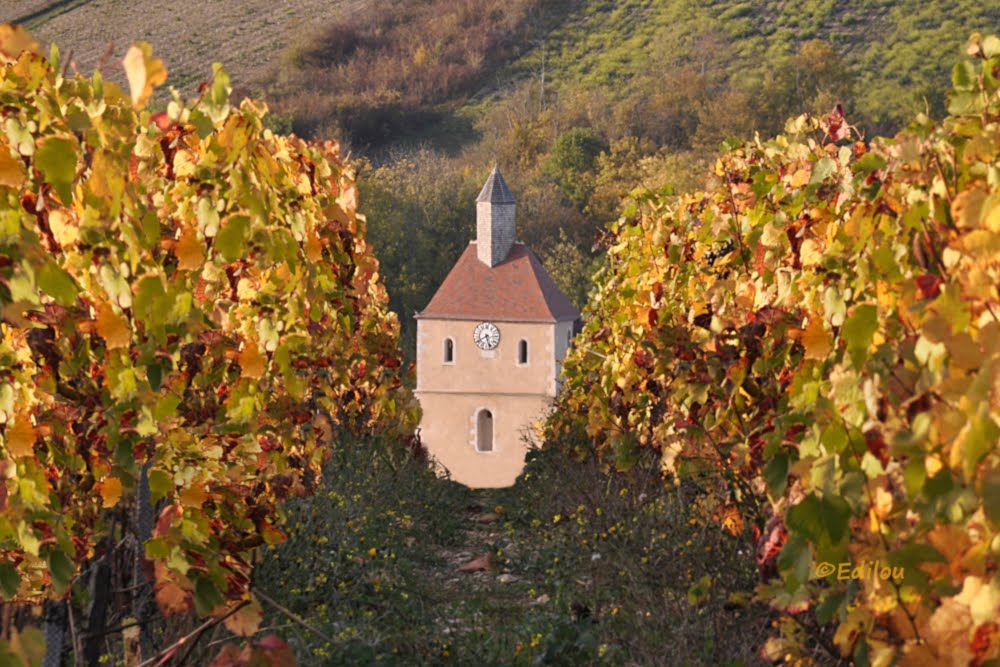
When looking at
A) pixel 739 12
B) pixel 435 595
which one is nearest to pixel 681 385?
pixel 435 595

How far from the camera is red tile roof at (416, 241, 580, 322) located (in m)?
33.4

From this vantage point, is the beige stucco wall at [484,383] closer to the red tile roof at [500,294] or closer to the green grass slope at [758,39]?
the red tile roof at [500,294]

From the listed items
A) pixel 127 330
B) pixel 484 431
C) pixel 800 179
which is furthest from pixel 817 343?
pixel 484 431

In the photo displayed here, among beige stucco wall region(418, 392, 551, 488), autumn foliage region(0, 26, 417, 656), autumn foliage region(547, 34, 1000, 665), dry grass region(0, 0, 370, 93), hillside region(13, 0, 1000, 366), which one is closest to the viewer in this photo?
autumn foliage region(547, 34, 1000, 665)

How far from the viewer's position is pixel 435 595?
9812mm

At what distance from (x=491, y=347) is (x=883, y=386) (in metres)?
30.3

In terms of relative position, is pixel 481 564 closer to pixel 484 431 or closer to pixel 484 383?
pixel 484 383

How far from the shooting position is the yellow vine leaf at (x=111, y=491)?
442 cm

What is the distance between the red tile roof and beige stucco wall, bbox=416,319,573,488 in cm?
23

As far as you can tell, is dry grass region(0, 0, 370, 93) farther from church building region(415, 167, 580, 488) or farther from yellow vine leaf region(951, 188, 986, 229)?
yellow vine leaf region(951, 188, 986, 229)

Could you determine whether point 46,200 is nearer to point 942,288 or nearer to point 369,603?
point 942,288

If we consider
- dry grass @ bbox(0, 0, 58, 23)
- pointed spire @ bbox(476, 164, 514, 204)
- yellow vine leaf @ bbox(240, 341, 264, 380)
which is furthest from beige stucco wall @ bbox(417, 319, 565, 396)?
dry grass @ bbox(0, 0, 58, 23)

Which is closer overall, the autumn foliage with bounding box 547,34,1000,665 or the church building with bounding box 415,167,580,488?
the autumn foliage with bounding box 547,34,1000,665

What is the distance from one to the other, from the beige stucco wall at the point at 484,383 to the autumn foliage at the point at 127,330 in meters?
27.7
